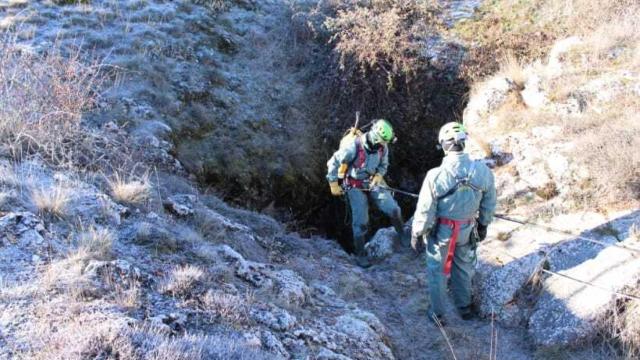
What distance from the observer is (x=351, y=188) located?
6.61 metres

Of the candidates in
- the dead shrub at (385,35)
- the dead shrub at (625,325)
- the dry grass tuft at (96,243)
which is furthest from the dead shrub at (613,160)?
the dry grass tuft at (96,243)

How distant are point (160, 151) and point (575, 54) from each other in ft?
21.6

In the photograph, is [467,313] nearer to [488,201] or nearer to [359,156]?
[488,201]

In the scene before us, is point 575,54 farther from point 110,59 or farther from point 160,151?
point 110,59

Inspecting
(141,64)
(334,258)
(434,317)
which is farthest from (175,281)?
(141,64)

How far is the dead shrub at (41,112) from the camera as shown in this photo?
5.08 meters

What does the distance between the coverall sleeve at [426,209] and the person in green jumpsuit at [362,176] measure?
1457 millimetres

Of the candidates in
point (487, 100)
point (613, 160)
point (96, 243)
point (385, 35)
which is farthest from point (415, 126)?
point (96, 243)

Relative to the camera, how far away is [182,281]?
3.70m

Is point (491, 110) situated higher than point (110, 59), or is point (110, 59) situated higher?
point (491, 110)

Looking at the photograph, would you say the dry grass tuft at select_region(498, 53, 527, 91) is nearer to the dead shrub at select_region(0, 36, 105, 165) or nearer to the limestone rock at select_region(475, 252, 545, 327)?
the limestone rock at select_region(475, 252, 545, 327)

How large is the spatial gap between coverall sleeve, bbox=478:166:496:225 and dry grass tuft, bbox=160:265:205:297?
109 inches

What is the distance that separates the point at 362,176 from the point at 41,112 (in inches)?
154

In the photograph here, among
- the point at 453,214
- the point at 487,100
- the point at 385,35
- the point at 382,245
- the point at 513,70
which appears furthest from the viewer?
the point at 385,35
